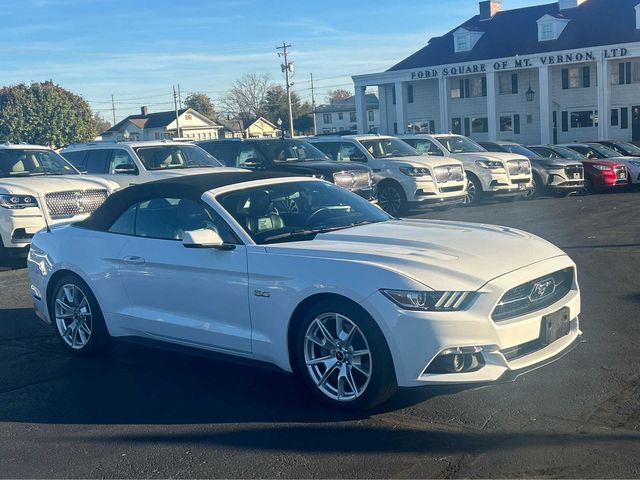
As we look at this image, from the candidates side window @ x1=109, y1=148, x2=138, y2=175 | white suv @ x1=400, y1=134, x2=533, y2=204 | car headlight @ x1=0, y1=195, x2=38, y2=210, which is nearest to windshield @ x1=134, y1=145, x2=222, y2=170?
side window @ x1=109, y1=148, x2=138, y2=175

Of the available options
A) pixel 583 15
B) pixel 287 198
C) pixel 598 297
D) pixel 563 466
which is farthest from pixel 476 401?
pixel 583 15

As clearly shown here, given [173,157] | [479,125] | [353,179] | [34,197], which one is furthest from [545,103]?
[34,197]

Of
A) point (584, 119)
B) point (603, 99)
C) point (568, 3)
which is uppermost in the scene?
point (568, 3)

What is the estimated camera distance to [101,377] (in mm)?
6504

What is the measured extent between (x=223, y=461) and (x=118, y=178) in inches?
442

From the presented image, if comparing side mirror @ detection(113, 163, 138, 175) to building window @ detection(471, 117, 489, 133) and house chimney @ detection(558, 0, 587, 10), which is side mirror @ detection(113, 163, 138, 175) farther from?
house chimney @ detection(558, 0, 587, 10)

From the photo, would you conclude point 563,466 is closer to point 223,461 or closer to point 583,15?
point 223,461

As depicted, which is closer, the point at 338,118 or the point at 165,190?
the point at 165,190

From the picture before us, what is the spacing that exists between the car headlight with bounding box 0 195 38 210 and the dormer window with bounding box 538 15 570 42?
134 ft

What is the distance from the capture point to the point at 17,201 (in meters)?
12.1

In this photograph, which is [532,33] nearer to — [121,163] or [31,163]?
[121,163]

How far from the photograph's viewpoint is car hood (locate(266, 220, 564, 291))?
16.7 ft

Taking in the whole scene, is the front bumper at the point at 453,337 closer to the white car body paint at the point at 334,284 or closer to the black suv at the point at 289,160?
the white car body paint at the point at 334,284

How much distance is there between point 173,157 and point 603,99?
113 feet
